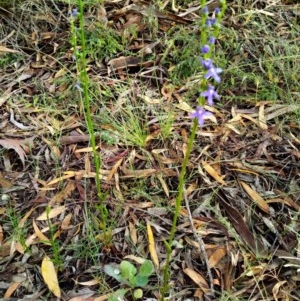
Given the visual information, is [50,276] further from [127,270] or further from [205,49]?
[205,49]

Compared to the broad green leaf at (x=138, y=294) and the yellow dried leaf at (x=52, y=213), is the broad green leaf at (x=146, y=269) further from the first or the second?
the yellow dried leaf at (x=52, y=213)

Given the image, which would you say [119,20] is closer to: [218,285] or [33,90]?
[33,90]

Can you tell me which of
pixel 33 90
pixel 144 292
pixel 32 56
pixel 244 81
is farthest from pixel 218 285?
pixel 32 56

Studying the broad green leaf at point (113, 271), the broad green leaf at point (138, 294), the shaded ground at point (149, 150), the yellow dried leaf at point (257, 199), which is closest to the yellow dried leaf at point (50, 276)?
the shaded ground at point (149, 150)

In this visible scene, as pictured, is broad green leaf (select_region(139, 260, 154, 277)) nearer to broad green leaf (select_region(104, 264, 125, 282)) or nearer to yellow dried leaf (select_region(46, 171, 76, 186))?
broad green leaf (select_region(104, 264, 125, 282))

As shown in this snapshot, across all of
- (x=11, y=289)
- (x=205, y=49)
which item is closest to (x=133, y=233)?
(x=11, y=289)
